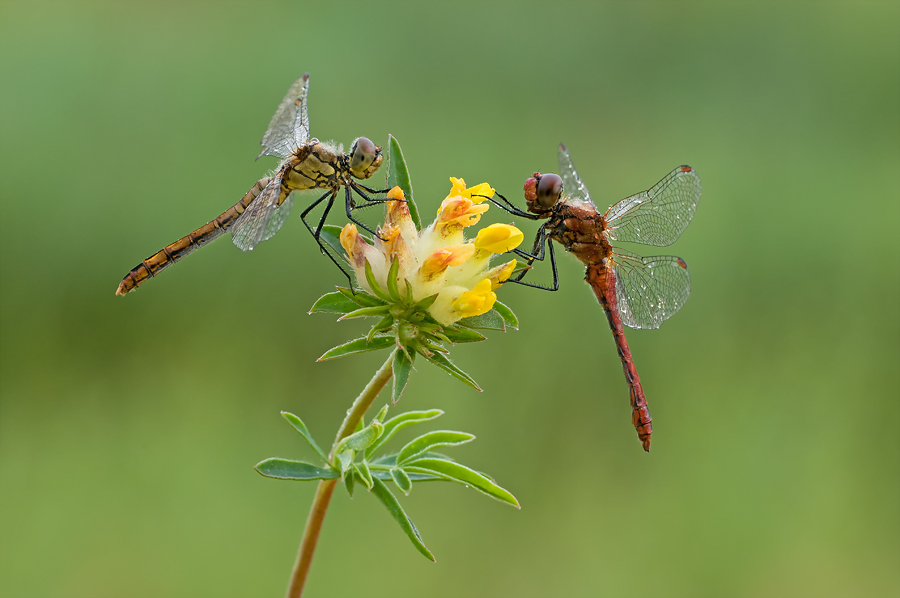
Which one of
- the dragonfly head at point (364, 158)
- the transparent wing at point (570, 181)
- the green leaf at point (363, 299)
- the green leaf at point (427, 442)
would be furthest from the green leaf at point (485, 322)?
the transparent wing at point (570, 181)

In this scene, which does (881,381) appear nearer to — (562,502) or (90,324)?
(562,502)

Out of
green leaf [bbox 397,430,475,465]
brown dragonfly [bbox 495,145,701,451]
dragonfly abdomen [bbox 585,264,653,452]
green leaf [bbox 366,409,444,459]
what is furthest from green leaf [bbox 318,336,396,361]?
dragonfly abdomen [bbox 585,264,653,452]

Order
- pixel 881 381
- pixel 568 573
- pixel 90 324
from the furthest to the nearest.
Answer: pixel 881 381 < pixel 90 324 < pixel 568 573

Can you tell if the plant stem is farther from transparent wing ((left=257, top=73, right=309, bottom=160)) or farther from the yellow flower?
transparent wing ((left=257, top=73, right=309, bottom=160))

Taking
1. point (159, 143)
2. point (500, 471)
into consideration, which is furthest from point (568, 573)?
point (159, 143)

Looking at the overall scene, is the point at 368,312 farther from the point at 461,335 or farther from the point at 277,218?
the point at 277,218

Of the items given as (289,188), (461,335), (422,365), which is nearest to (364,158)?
(289,188)
